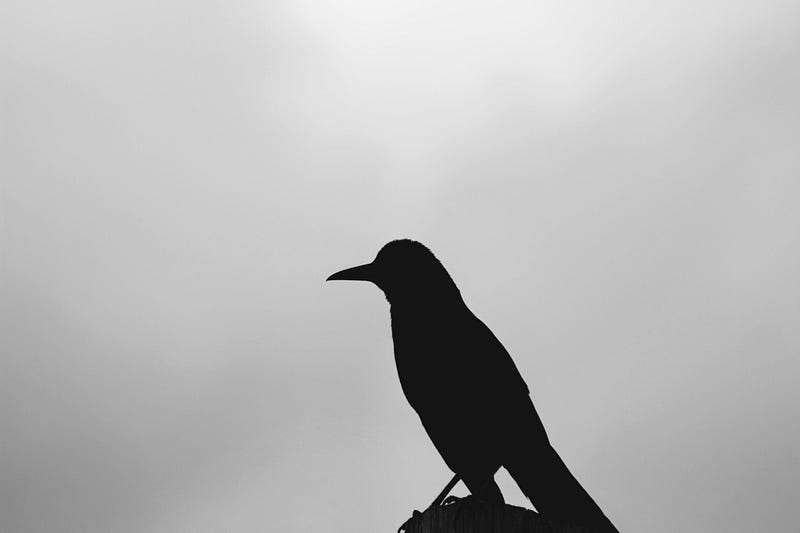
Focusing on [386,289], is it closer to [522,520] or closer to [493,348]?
[493,348]

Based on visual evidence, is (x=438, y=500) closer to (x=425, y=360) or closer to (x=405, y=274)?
(x=425, y=360)

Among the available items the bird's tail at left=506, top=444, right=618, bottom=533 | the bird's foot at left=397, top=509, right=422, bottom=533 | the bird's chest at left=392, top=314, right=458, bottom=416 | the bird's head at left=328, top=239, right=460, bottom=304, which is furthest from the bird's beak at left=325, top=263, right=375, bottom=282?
the bird's foot at left=397, top=509, right=422, bottom=533

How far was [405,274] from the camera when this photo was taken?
618cm

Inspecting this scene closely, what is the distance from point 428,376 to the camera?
5562 millimetres

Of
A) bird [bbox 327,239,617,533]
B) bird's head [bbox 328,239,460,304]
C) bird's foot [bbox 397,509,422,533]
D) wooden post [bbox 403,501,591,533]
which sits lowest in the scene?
wooden post [bbox 403,501,591,533]

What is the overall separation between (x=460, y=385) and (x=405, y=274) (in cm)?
116

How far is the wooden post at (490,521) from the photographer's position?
3383mm

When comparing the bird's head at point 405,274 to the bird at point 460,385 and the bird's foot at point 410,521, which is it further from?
the bird's foot at point 410,521

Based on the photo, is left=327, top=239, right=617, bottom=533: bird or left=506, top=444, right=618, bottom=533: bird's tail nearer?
left=506, top=444, right=618, bottom=533: bird's tail

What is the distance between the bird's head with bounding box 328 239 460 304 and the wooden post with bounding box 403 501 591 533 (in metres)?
2.74

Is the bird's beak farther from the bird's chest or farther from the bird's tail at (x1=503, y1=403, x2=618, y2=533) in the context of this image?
the bird's tail at (x1=503, y1=403, x2=618, y2=533)

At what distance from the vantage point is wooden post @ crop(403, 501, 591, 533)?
3.38 meters

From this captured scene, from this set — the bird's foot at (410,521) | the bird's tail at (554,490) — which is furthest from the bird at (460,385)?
the bird's foot at (410,521)

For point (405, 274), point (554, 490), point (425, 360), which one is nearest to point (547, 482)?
point (554, 490)
